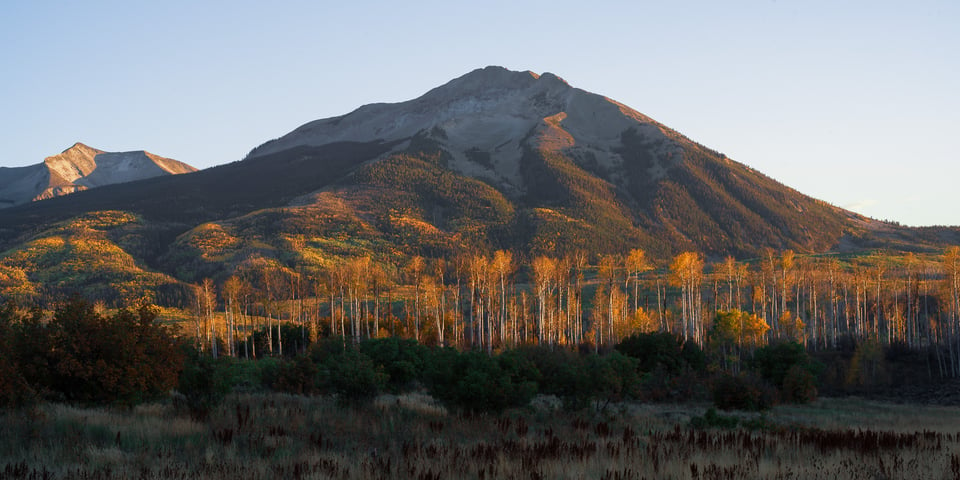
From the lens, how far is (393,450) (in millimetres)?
12625

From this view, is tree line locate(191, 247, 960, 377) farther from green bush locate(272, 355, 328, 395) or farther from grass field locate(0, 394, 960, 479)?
grass field locate(0, 394, 960, 479)

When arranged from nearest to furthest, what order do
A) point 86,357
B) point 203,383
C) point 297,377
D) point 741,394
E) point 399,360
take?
point 86,357
point 203,383
point 741,394
point 297,377
point 399,360

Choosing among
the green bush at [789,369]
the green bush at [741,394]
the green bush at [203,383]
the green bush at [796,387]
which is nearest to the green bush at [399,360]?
the green bush at [741,394]

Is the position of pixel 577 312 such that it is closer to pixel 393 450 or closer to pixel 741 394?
pixel 741 394

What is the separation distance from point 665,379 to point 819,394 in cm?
1285

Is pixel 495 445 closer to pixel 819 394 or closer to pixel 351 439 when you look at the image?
pixel 351 439

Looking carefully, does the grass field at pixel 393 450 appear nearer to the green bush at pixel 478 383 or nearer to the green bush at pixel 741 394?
the green bush at pixel 478 383

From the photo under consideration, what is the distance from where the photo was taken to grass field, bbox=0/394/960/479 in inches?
403

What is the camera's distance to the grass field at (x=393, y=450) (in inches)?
403

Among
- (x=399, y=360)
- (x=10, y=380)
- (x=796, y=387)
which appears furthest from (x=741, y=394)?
(x=10, y=380)

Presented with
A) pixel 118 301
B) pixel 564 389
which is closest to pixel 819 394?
pixel 564 389

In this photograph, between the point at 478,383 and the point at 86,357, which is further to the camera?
the point at 478,383

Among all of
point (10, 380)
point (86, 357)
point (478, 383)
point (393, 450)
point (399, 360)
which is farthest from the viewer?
point (399, 360)

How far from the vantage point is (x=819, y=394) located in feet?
161
